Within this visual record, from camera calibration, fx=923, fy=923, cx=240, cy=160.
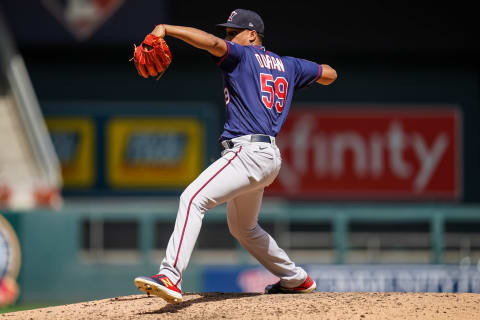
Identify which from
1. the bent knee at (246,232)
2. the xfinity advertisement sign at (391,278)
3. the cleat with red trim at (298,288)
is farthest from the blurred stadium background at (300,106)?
the bent knee at (246,232)

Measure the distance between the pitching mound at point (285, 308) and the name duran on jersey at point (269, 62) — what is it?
4.31ft

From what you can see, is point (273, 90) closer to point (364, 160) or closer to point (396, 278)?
point (396, 278)

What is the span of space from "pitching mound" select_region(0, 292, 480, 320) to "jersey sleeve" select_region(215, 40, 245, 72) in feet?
4.29

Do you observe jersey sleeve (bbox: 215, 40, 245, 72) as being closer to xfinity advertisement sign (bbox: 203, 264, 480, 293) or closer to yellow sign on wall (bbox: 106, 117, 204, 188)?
xfinity advertisement sign (bbox: 203, 264, 480, 293)

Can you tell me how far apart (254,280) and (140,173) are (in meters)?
5.74

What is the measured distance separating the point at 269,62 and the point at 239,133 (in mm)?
453

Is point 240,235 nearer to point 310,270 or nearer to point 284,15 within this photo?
point 310,270

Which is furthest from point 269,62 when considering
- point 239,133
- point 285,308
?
point 285,308

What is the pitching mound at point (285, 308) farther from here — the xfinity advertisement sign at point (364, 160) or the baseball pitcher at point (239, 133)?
the xfinity advertisement sign at point (364, 160)

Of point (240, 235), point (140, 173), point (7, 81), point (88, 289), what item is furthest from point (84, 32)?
point (240, 235)

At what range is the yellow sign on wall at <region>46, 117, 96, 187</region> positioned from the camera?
14.9 metres

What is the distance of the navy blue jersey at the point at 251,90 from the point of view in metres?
4.98

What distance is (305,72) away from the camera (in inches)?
214

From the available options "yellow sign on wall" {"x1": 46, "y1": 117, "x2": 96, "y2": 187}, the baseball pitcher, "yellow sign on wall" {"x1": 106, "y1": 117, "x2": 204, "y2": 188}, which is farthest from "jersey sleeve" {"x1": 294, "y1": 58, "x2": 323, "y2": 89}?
"yellow sign on wall" {"x1": 46, "y1": 117, "x2": 96, "y2": 187}
